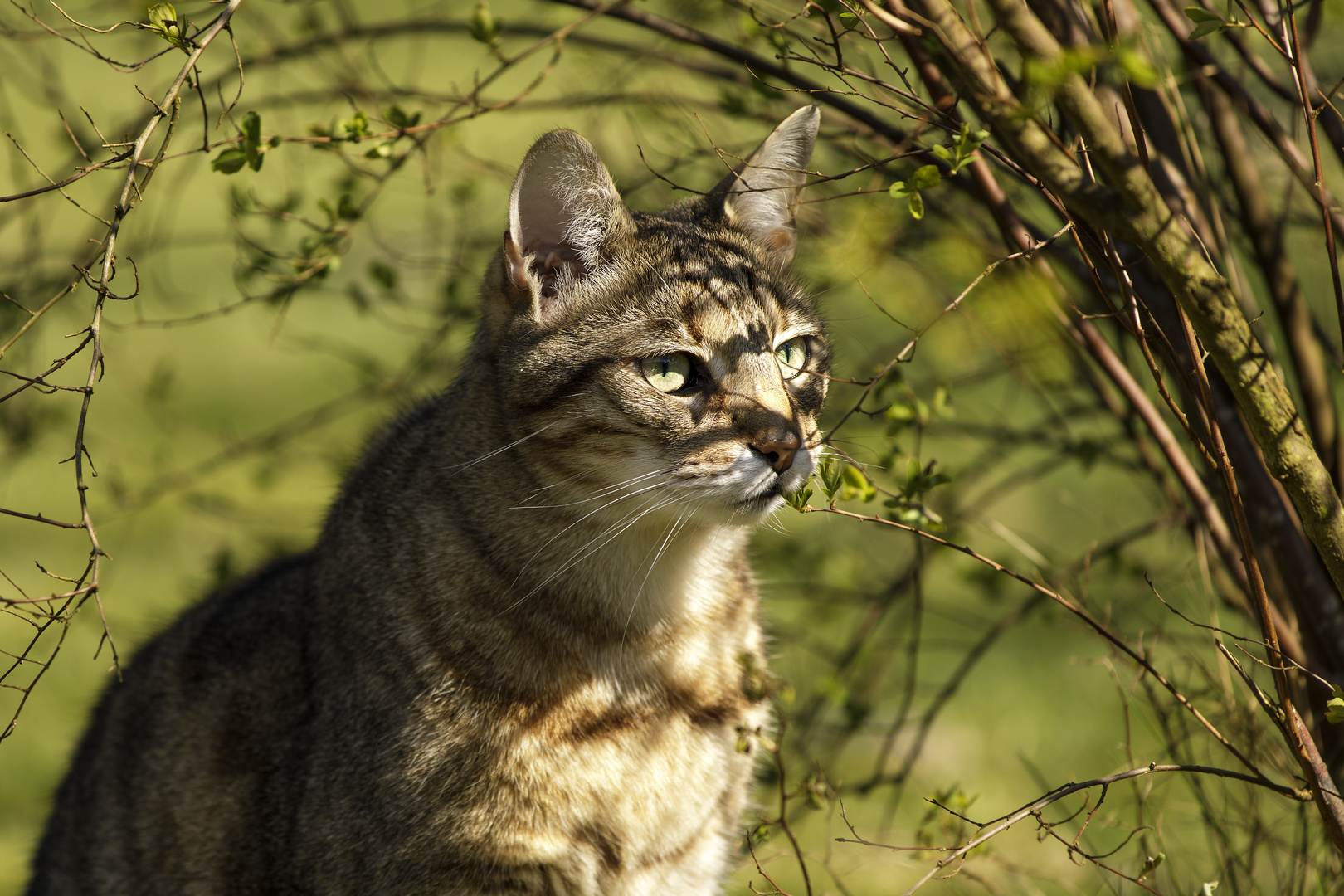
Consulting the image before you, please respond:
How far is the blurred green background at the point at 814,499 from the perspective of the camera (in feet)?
9.33

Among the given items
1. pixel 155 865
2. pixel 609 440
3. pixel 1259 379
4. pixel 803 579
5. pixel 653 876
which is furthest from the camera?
pixel 803 579

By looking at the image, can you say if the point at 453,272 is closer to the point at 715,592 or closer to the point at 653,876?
the point at 715,592

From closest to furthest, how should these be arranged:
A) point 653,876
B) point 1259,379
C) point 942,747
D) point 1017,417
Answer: point 1259,379 < point 653,876 < point 942,747 < point 1017,417

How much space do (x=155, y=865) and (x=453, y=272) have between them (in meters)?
1.92

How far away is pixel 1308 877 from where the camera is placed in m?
2.64

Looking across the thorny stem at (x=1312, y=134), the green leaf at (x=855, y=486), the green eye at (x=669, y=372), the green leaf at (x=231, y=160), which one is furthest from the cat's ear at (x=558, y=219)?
the thorny stem at (x=1312, y=134)

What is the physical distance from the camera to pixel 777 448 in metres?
2.10

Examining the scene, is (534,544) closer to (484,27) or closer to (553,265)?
(553,265)


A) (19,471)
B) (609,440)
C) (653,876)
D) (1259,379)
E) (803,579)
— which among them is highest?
(19,471)

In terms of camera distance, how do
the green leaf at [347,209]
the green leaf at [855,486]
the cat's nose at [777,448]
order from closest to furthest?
the green leaf at [855,486], the cat's nose at [777,448], the green leaf at [347,209]

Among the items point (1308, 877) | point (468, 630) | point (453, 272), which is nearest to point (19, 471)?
point (453, 272)

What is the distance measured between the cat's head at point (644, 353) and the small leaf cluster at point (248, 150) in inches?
18.5

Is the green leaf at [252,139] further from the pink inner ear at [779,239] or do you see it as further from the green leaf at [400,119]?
the pink inner ear at [779,239]

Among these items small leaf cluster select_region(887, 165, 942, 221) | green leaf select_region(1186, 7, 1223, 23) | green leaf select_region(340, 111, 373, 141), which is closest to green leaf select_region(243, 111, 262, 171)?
green leaf select_region(340, 111, 373, 141)
